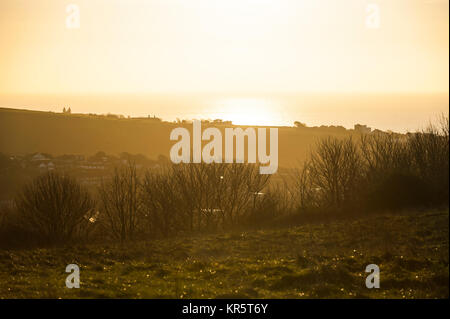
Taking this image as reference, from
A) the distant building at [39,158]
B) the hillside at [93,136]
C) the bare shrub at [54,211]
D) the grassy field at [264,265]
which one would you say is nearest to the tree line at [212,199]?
the bare shrub at [54,211]

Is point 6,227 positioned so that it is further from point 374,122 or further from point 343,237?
point 374,122

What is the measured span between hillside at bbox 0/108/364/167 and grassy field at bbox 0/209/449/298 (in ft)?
322

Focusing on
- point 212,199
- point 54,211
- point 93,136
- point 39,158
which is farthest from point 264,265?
point 93,136

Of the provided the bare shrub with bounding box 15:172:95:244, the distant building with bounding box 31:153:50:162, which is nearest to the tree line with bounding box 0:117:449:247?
the bare shrub with bounding box 15:172:95:244

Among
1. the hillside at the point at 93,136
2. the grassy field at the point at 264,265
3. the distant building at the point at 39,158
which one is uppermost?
the hillside at the point at 93,136

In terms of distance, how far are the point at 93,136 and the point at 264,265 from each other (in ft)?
414

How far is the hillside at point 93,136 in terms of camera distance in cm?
12850

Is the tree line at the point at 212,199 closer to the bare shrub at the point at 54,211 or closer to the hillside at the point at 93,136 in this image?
the bare shrub at the point at 54,211

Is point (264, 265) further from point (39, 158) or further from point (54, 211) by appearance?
point (39, 158)

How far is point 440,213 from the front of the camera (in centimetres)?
2592

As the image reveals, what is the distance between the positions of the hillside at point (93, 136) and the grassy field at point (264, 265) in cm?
9802

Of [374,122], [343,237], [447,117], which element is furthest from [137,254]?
[374,122]

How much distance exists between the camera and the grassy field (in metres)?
15.7
